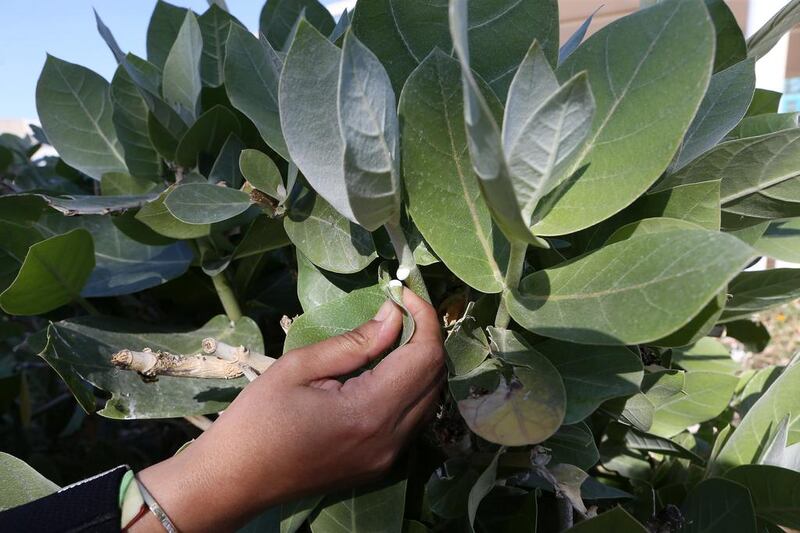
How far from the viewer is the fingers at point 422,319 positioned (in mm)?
583

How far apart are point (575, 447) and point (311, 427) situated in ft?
0.82

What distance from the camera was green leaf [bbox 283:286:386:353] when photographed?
25.5 inches

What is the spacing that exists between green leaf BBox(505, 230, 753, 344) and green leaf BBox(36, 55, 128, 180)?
0.69 metres

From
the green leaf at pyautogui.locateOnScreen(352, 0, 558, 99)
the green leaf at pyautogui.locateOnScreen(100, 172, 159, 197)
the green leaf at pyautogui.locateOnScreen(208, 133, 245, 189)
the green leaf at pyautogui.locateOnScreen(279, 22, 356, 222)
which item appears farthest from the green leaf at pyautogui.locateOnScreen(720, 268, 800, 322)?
the green leaf at pyautogui.locateOnScreen(100, 172, 159, 197)

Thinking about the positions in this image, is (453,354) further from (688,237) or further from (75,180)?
(75,180)

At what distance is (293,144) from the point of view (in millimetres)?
537

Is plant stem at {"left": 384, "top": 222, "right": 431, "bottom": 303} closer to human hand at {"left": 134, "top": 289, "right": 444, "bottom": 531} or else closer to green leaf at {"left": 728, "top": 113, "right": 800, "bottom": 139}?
human hand at {"left": 134, "top": 289, "right": 444, "bottom": 531}

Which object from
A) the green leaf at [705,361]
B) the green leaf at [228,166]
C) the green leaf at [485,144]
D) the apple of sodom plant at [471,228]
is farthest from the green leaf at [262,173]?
the green leaf at [705,361]

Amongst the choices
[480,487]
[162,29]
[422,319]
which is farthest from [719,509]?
[162,29]

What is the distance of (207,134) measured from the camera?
799 millimetres

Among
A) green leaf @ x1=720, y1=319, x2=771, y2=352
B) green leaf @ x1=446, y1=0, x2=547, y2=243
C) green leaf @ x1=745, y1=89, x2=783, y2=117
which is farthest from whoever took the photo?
green leaf @ x1=720, y1=319, x2=771, y2=352

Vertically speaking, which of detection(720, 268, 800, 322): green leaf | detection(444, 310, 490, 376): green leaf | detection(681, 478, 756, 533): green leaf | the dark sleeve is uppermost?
detection(444, 310, 490, 376): green leaf

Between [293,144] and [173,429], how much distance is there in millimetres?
912

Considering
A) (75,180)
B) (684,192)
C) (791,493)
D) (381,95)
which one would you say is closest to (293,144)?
(381,95)
